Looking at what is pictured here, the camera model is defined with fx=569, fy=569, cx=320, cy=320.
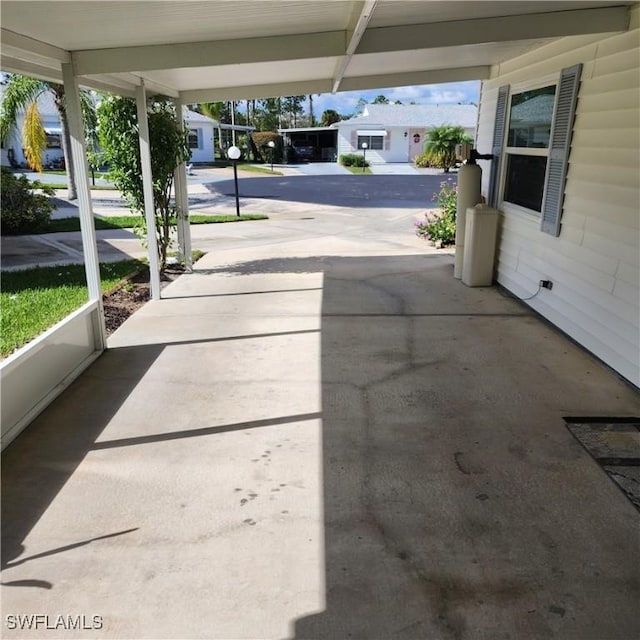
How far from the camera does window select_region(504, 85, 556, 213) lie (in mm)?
5703

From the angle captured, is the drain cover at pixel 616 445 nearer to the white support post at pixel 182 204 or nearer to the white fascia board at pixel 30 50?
the white fascia board at pixel 30 50

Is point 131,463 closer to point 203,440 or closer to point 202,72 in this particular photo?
point 203,440

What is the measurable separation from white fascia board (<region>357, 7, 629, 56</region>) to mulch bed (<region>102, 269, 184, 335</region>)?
3528mm

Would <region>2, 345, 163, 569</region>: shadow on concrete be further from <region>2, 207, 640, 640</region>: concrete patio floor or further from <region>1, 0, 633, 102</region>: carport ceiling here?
<region>1, 0, 633, 102</region>: carport ceiling

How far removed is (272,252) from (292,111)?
5244cm

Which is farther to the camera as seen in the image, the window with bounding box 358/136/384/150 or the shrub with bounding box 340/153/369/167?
the window with bounding box 358/136/384/150

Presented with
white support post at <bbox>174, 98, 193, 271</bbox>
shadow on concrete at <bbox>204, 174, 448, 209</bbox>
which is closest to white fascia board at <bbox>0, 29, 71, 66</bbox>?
white support post at <bbox>174, 98, 193, 271</bbox>

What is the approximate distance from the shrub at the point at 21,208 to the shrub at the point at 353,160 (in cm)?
2414

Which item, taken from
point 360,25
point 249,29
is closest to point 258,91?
point 249,29

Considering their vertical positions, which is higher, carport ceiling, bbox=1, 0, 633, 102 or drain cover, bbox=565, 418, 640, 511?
carport ceiling, bbox=1, 0, 633, 102

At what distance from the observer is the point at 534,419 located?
12.0ft

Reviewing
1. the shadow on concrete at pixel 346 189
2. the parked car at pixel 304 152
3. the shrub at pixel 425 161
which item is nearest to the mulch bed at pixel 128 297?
the shadow on concrete at pixel 346 189

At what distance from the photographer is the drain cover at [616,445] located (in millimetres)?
3008

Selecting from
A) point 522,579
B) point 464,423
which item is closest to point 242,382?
point 464,423
